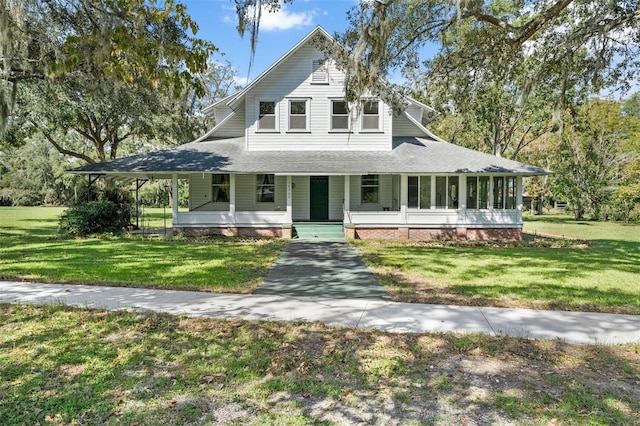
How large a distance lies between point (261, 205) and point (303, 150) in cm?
326

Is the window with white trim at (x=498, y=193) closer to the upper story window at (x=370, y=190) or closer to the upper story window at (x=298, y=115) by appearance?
the upper story window at (x=370, y=190)

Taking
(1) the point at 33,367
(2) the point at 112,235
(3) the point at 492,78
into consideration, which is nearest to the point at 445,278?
(3) the point at 492,78

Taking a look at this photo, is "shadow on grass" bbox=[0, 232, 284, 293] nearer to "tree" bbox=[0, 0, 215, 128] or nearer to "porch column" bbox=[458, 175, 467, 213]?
"tree" bbox=[0, 0, 215, 128]

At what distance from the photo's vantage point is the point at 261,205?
1877 cm

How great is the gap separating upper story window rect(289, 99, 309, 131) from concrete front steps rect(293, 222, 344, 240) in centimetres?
446

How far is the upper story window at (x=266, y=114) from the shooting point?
17859 millimetres

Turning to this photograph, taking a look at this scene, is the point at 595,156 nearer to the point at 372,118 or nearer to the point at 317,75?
the point at 372,118

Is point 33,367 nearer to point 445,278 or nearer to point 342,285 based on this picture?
point 342,285

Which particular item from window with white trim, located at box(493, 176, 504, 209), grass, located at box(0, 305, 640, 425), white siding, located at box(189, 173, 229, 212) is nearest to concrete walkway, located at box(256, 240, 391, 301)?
grass, located at box(0, 305, 640, 425)

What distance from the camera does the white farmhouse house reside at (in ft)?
54.5

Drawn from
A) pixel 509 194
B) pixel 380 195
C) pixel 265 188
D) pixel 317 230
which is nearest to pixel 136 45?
pixel 317 230

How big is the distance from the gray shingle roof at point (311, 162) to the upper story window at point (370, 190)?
1311mm

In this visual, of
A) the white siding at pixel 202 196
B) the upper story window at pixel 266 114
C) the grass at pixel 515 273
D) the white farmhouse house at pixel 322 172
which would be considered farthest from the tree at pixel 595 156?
the white siding at pixel 202 196

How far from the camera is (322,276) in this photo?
9133 mm
